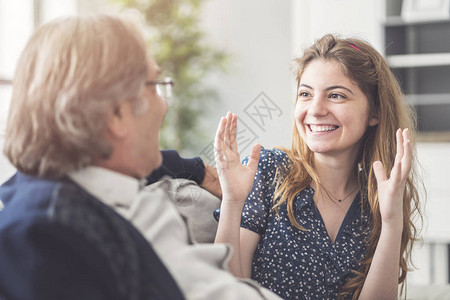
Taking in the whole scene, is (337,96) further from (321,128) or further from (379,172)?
(379,172)

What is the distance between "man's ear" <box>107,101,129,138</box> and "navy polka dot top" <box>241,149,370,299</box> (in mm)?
720

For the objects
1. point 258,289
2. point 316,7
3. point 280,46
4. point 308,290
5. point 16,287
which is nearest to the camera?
point 16,287

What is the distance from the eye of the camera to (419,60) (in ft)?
11.1

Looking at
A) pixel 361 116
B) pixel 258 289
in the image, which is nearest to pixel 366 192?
pixel 361 116

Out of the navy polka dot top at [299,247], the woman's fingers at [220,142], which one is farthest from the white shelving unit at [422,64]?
the woman's fingers at [220,142]

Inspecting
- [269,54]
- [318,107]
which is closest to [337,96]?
[318,107]

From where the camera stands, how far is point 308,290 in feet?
4.78

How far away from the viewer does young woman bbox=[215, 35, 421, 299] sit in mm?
1427

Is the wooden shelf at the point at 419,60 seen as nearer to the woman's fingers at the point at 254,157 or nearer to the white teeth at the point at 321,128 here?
the white teeth at the point at 321,128

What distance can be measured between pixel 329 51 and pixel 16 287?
1.16m

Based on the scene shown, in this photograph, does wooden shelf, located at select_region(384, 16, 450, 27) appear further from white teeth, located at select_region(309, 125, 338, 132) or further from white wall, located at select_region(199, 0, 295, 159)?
white teeth, located at select_region(309, 125, 338, 132)

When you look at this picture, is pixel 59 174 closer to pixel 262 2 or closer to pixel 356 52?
pixel 356 52

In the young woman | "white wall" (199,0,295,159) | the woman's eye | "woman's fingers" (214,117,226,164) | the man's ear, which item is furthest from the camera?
"white wall" (199,0,295,159)

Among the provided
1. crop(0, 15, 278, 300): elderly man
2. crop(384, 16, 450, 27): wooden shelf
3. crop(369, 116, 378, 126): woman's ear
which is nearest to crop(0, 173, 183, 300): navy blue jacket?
crop(0, 15, 278, 300): elderly man
